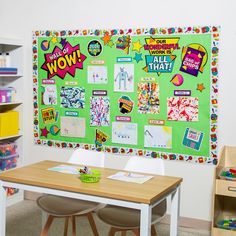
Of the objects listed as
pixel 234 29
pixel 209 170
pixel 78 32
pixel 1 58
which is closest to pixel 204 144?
pixel 209 170

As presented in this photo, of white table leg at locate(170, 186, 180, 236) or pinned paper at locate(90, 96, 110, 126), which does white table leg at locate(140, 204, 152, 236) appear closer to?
white table leg at locate(170, 186, 180, 236)

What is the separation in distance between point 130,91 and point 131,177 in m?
1.35

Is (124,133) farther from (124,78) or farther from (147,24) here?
(147,24)

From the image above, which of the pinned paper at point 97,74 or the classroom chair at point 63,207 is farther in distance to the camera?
the pinned paper at point 97,74

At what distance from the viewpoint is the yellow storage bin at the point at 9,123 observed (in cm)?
446

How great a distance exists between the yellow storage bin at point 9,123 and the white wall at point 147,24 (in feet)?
0.40

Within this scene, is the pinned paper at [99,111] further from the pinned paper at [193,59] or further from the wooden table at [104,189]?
the wooden table at [104,189]

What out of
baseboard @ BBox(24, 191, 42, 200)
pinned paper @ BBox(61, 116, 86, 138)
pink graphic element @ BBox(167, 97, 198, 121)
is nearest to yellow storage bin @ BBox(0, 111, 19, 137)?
pinned paper @ BBox(61, 116, 86, 138)

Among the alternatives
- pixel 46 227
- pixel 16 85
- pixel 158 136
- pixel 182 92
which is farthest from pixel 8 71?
pixel 46 227

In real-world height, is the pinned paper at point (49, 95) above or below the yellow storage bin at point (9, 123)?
above

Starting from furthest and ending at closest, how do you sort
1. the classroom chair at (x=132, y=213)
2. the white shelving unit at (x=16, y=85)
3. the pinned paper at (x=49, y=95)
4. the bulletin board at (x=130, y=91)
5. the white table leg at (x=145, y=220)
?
the white shelving unit at (x=16, y=85), the pinned paper at (x=49, y=95), the bulletin board at (x=130, y=91), the classroom chair at (x=132, y=213), the white table leg at (x=145, y=220)

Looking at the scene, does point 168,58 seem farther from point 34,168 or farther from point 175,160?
point 34,168

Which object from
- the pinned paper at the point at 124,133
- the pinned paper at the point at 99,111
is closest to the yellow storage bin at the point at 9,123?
the pinned paper at the point at 99,111

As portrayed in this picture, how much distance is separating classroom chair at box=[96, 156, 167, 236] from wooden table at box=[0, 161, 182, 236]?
0.17 meters
